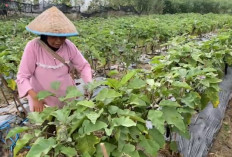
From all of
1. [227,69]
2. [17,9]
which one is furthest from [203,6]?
[227,69]

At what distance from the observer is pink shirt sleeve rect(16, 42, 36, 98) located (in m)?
2.12

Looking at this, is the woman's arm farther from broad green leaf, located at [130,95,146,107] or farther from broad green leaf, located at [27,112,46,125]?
broad green leaf, located at [130,95,146,107]

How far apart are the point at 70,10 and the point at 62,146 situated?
19.7 metres

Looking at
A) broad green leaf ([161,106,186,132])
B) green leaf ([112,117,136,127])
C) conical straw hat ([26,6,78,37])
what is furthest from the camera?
conical straw hat ([26,6,78,37])

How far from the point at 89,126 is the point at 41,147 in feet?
0.89

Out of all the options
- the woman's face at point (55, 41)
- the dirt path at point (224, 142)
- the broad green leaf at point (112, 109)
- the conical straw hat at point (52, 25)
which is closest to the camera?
the broad green leaf at point (112, 109)

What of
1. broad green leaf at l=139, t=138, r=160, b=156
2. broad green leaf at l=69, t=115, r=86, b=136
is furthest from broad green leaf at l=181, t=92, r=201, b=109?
broad green leaf at l=69, t=115, r=86, b=136

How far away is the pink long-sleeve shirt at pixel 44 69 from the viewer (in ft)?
7.13

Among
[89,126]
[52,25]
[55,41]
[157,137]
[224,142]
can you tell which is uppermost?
[52,25]

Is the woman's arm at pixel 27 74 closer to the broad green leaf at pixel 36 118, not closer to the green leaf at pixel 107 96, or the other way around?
the broad green leaf at pixel 36 118

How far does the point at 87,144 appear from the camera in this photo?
5.03 feet

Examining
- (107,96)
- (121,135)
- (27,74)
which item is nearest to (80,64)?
(27,74)

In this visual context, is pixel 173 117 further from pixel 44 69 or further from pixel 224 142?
pixel 224 142

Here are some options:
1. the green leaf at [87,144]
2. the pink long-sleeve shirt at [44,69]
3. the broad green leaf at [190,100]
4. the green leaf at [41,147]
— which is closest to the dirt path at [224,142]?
the broad green leaf at [190,100]
